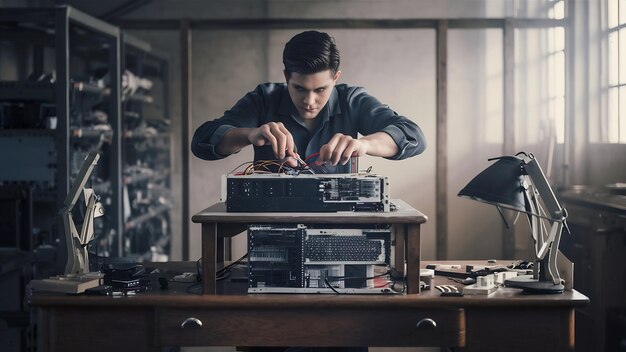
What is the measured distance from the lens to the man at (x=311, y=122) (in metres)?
2.50

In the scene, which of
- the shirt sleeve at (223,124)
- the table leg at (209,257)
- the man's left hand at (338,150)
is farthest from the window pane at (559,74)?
the table leg at (209,257)

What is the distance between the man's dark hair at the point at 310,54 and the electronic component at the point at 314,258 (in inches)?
33.6

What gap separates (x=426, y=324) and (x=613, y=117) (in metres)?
3.67

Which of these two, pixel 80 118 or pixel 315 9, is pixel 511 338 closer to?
pixel 80 118

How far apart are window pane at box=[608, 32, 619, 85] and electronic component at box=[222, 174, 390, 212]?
11.6 ft

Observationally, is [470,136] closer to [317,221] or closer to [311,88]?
[311,88]

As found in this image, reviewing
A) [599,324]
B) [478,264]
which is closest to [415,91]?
[599,324]

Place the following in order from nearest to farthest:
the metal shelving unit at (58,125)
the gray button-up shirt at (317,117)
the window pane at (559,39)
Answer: the gray button-up shirt at (317,117), the metal shelving unit at (58,125), the window pane at (559,39)

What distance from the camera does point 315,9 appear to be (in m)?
6.76

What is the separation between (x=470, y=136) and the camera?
6082mm

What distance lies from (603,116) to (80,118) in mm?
3630

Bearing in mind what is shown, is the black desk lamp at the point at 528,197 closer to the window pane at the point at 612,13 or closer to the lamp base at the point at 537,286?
the lamp base at the point at 537,286

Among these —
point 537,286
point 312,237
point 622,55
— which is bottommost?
point 537,286

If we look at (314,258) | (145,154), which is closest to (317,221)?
(314,258)
